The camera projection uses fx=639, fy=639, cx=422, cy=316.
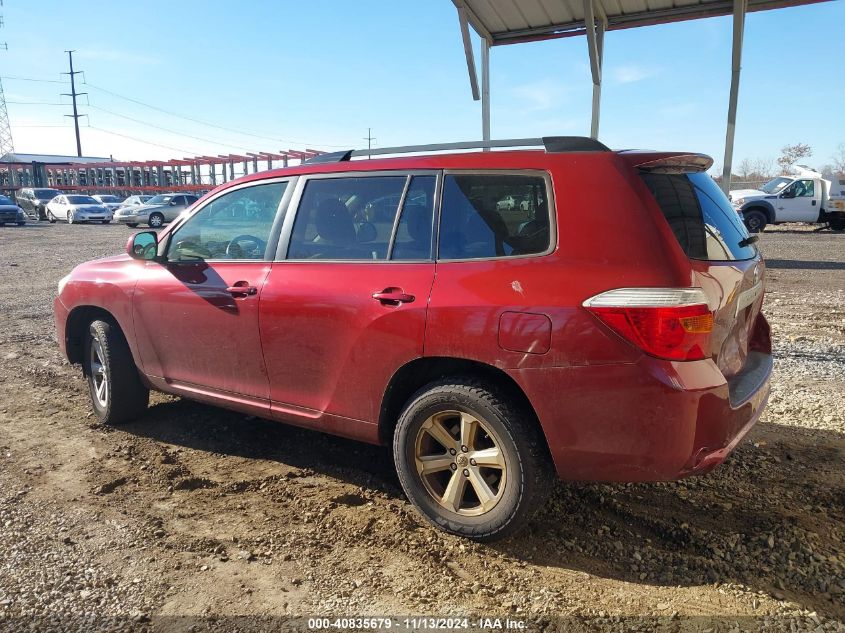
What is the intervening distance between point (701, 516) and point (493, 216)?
1.85 meters

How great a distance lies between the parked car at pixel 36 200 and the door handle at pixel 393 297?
1616 inches

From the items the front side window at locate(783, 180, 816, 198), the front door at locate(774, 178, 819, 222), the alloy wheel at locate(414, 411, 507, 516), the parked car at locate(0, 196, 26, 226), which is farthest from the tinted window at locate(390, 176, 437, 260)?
the parked car at locate(0, 196, 26, 226)

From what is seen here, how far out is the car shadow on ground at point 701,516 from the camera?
2.77 metres

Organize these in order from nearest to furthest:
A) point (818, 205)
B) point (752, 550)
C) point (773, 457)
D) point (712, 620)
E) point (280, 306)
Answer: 1. point (712, 620)
2. point (752, 550)
3. point (280, 306)
4. point (773, 457)
5. point (818, 205)

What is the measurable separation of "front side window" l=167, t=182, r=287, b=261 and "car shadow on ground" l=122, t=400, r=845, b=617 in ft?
4.28

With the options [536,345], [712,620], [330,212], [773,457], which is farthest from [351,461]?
[773,457]

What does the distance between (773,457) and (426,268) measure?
255cm

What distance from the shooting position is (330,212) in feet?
11.7

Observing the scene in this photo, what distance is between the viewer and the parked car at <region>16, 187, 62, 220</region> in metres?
37.9

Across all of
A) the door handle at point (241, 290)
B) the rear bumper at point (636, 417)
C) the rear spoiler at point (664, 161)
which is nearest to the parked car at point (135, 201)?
the door handle at point (241, 290)

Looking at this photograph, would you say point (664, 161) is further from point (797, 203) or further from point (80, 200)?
point (80, 200)

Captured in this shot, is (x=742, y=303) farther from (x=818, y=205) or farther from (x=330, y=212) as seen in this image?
(x=818, y=205)

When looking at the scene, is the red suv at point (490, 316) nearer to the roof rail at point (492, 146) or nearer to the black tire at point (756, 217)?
the roof rail at point (492, 146)

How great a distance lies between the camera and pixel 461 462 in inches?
118
